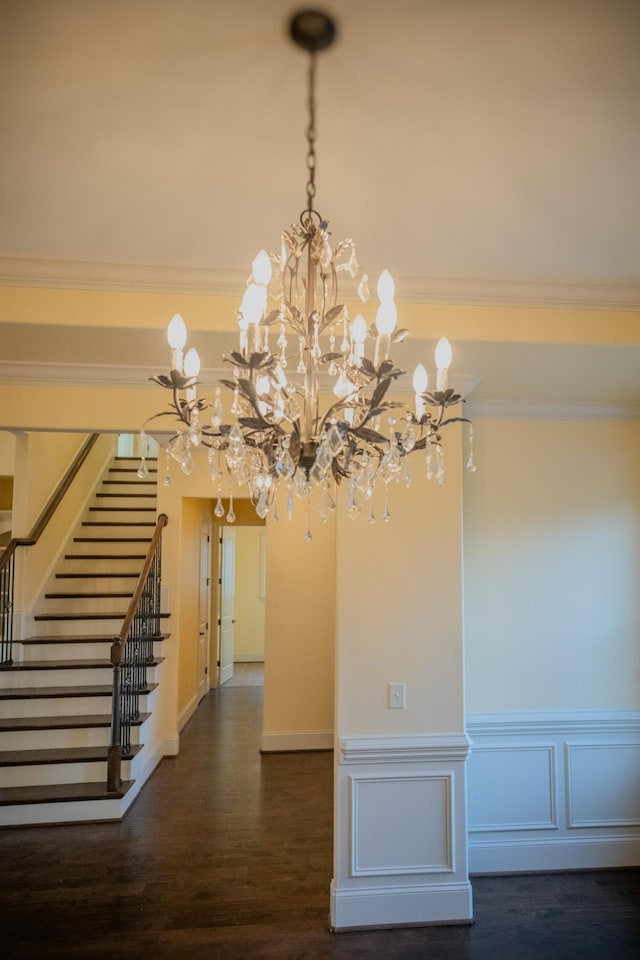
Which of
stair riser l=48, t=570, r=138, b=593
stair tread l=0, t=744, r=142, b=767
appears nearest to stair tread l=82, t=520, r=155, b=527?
stair riser l=48, t=570, r=138, b=593

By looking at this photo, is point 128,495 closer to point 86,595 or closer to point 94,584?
point 94,584

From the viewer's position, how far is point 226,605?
7734mm

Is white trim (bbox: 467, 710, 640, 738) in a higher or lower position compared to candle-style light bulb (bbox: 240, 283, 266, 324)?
lower

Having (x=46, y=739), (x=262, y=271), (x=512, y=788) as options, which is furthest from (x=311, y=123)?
(x=46, y=739)

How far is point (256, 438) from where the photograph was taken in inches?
69.0

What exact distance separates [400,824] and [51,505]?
4192 millimetres

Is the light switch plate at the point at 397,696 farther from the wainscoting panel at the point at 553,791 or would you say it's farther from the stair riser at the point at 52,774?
the stair riser at the point at 52,774

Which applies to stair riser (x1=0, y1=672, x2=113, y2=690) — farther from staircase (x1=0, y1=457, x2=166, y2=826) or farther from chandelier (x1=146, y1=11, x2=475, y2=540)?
chandelier (x1=146, y1=11, x2=475, y2=540)

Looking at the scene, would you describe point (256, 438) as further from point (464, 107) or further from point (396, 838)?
point (396, 838)

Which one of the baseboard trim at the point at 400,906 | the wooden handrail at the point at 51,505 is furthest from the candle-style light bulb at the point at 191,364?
the wooden handrail at the point at 51,505

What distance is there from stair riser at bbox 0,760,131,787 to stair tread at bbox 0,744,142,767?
1.5 inches

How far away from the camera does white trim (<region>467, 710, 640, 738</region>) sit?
3141 millimetres

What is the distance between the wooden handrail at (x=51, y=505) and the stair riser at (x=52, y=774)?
1.59 meters

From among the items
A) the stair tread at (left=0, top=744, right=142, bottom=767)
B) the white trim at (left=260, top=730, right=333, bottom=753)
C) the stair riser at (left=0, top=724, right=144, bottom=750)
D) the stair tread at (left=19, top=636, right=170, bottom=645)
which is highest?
the stair tread at (left=19, top=636, right=170, bottom=645)
